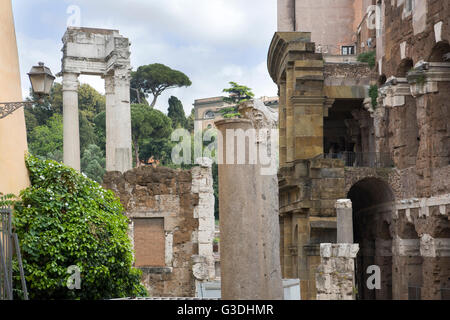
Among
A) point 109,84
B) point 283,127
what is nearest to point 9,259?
point 109,84

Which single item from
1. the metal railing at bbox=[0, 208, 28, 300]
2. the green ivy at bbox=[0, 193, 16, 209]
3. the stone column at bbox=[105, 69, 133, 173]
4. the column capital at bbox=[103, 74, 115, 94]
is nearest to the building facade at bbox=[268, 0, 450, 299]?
the stone column at bbox=[105, 69, 133, 173]

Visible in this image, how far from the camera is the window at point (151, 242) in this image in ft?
68.9

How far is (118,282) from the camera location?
43.8 ft

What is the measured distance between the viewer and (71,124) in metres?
25.5

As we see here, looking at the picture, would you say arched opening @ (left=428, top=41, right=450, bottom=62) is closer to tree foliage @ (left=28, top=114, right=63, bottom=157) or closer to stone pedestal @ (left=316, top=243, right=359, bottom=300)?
stone pedestal @ (left=316, top=243, right=359, bottom=300)

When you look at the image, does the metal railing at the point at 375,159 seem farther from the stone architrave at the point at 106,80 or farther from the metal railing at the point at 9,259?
the metal railing at the point at 9,259

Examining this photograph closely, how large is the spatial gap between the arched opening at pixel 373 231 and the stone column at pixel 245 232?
18.3 metres

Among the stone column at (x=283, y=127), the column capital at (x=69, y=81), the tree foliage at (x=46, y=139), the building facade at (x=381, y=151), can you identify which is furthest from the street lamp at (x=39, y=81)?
the tree foliage at (x=46, y=139)

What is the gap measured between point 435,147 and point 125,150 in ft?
33.7

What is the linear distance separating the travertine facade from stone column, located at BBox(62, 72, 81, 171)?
168 inches

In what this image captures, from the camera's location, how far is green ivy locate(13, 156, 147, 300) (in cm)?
1217

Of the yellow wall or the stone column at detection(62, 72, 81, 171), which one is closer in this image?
the yellow wall
